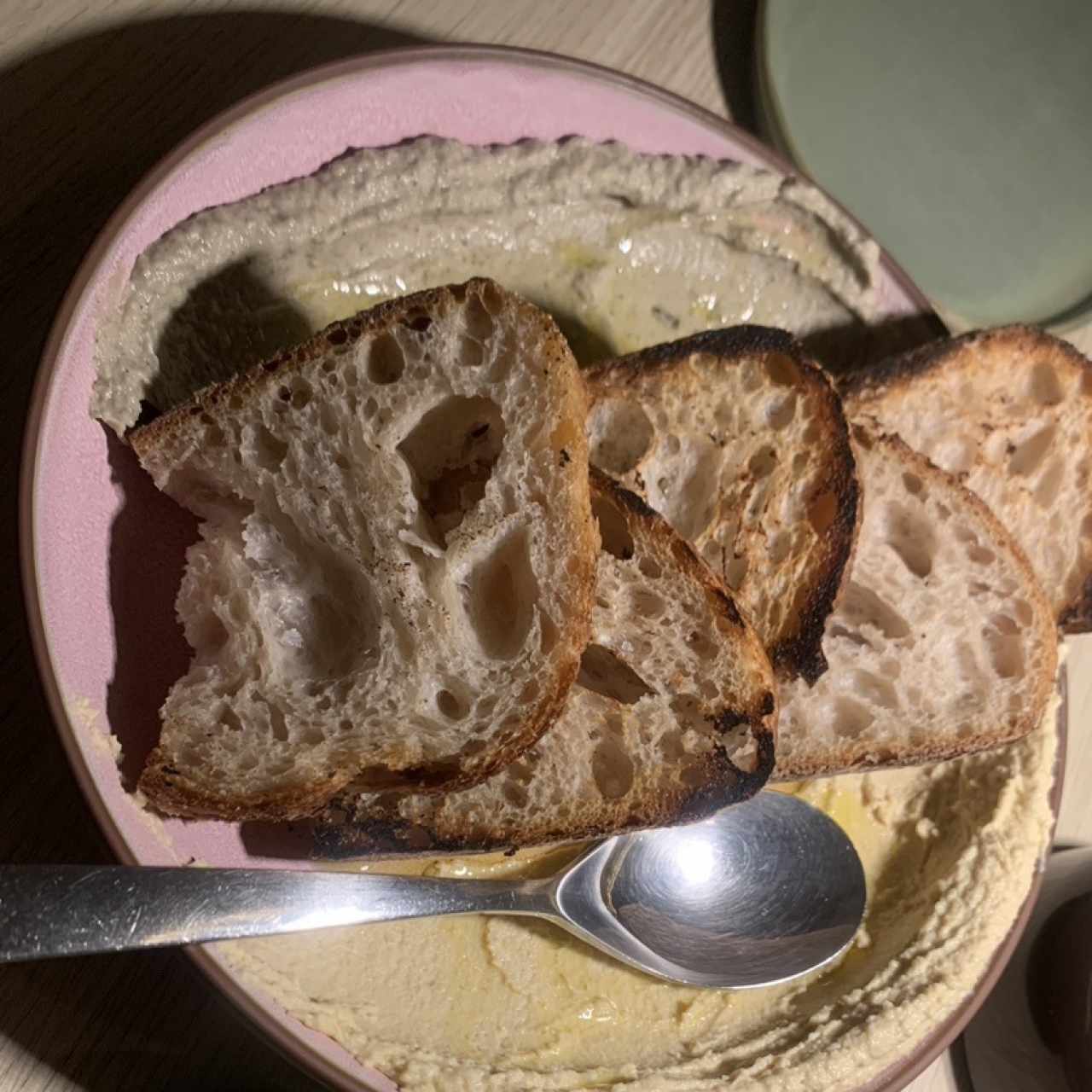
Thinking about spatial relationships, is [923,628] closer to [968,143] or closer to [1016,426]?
[1016,426]

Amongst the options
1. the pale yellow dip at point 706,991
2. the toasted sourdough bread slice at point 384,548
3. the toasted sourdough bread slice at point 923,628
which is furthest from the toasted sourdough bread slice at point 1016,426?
the toasted sourdough bread slice at point 384,548

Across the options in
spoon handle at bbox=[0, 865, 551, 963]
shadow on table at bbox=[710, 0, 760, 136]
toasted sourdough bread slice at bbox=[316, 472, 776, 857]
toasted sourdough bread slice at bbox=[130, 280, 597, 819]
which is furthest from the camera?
shadow on table at bbox=[710, 0, 760, 136]

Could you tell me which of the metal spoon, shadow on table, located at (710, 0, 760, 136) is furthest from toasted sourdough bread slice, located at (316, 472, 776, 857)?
shadow on table, located at (710, 0, 760, 136)

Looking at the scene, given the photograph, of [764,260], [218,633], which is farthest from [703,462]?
[218,633]

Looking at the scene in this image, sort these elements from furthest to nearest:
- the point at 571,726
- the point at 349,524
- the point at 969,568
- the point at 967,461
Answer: the point at 967,461
the point at 969,568
the point at 571,726
the point at 349,524

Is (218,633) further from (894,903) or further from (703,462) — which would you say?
(894,903)

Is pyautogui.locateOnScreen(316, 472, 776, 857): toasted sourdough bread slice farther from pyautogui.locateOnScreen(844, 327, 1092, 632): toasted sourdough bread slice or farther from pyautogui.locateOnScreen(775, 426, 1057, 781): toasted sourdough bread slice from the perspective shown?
pyautogui.locateOnScreen(844, 327, 1092, 632): toasted sourdough bread slice

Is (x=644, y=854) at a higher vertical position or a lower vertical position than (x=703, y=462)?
lower
